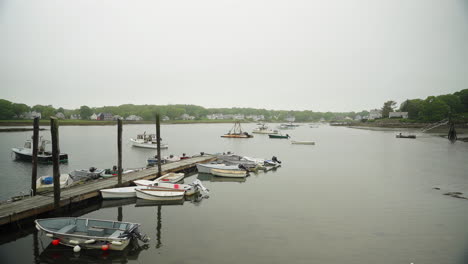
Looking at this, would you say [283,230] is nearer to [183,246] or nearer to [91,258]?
[183,246]

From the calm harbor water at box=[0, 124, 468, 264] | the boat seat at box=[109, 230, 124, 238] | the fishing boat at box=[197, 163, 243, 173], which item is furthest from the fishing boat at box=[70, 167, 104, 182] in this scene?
the boat seat at box=[109, 230, 124, 238]

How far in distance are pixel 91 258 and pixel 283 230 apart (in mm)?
9011

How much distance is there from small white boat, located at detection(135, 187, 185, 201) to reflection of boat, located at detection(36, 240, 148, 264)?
21.0ft

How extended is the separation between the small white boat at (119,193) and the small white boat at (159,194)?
0.48m

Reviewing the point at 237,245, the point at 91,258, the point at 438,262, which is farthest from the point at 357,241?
the point at 91,258

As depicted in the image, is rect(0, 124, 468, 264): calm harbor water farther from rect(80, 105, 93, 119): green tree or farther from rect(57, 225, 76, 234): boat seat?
rect(80, 105, 93, 119): green tree

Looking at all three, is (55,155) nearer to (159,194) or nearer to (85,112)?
(159,194)

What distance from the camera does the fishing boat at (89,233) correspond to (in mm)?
10586

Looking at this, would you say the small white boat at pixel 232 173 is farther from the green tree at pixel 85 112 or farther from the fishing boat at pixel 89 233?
the green tree at pixel 85 112

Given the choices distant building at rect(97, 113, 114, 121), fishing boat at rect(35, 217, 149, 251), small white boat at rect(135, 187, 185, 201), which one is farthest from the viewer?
distant building at rect(97, 113, 114, 121)

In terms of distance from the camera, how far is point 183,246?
11602mm

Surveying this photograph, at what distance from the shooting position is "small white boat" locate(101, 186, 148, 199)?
675 inches

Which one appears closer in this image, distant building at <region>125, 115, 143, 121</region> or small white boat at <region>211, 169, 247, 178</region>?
small white boat at <region>211, 169, 247, 178</region>

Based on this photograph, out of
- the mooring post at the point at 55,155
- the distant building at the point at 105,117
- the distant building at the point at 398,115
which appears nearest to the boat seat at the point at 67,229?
the mooring post at the point at 55,155
